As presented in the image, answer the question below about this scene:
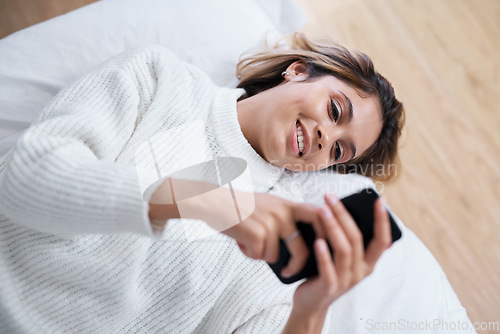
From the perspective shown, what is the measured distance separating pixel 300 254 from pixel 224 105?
537 millimetres

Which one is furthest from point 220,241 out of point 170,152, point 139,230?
point 139,230

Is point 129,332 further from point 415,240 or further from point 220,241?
point 415,240

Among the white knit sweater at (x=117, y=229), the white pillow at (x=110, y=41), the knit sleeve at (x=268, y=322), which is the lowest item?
the knit sleeve at (x=268, y=322)

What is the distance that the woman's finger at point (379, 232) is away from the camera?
50cm

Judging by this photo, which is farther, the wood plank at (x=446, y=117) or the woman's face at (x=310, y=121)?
the wood plank at (x=446, y=117)

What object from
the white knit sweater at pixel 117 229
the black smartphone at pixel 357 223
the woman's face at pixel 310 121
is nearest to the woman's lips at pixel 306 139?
the woman's face at pixel 310 121

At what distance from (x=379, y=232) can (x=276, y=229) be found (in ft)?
0.45

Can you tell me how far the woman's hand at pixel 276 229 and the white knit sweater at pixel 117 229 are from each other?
0.14 meters

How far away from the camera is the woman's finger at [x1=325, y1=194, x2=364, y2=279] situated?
51cm

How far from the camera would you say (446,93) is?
1473 mm

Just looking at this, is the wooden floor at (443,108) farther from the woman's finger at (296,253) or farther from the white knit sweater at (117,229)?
the woman's finger at (296,253)

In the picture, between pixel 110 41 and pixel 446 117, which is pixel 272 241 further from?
pixel 446 117

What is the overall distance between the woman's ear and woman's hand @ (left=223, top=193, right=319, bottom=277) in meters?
0.52

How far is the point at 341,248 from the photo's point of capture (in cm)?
50
